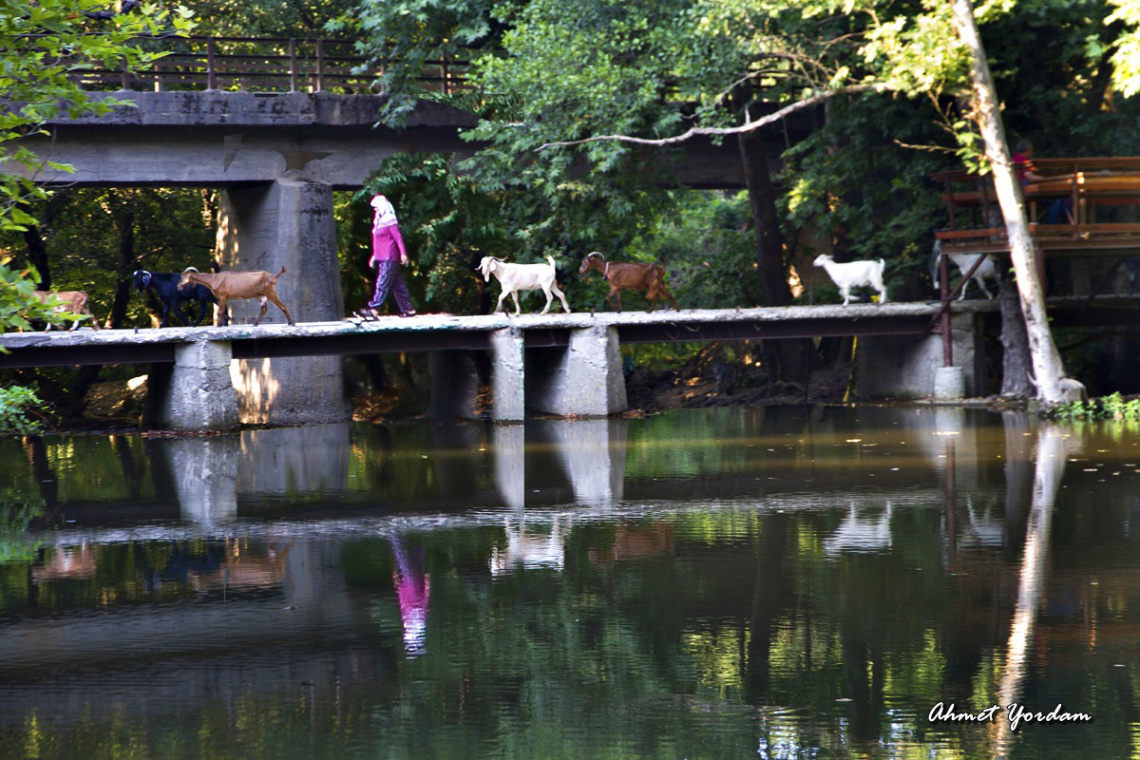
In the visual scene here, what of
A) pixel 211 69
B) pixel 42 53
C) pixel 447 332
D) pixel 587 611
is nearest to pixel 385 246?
pixel 447 332

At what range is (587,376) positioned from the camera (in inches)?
904

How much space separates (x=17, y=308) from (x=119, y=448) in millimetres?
12170

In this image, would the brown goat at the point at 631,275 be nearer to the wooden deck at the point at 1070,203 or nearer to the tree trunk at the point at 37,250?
the wooden deck at the point at 1070,203

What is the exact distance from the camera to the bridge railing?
24562 millimetres

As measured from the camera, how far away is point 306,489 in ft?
48.2

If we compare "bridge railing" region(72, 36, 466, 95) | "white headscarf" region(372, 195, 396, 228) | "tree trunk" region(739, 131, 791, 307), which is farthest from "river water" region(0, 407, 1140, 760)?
"tree trunk" region(739, 131, 791, 307)

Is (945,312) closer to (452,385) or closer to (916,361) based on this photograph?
(916,361)

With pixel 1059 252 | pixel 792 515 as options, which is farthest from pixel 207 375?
pixel 1059 252

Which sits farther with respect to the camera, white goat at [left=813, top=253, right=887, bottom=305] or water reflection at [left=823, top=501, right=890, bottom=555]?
white goat at [left=813, top=253, right=887, bottom=305]

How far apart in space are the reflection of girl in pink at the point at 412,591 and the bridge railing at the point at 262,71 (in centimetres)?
1248

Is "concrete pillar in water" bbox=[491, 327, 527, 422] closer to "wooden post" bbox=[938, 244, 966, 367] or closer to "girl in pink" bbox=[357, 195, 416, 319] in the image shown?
"girl in pink" bbox=[357, 195, 416, 319]

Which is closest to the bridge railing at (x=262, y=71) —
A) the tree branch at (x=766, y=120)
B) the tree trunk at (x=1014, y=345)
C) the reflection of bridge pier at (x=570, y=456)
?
the tree branch at (x=766, y=120)

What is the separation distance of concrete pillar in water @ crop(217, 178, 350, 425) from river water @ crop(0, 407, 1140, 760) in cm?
956

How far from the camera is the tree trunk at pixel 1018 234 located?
2072 cm
